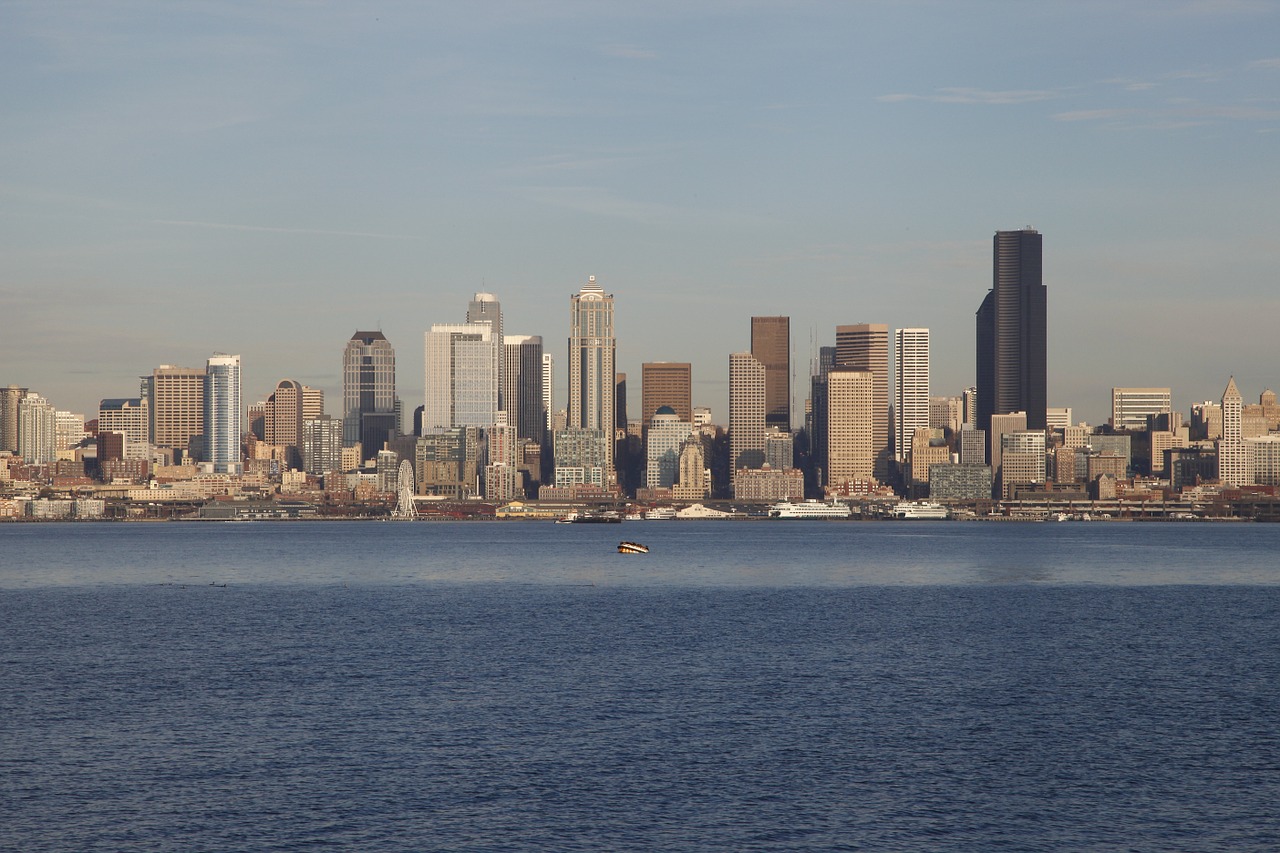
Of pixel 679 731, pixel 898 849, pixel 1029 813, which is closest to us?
pixel 898 849

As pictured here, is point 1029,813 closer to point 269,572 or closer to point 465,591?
point 465,591

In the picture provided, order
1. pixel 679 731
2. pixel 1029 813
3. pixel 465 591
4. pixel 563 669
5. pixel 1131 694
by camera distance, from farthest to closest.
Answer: pixel 465 591, pixel 563 669, pixel 1131 694, pixel 679 731, pixel 1029 813

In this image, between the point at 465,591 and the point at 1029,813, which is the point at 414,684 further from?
the point at 465,591

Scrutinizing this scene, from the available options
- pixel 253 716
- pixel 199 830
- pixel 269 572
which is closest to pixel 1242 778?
pixel 199 830

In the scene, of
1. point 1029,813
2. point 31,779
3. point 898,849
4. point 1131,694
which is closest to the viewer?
point 898,849

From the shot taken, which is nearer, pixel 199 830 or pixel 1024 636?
pixel 199 830

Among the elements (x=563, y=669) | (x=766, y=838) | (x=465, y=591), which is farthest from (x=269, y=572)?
(x=766, y=838)
